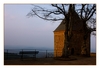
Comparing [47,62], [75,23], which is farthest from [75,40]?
[47,62]

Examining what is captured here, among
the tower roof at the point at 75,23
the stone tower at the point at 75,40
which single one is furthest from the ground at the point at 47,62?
the tower roof at the point at 75,23

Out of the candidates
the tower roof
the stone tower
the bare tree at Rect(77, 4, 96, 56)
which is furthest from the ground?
the tower roof

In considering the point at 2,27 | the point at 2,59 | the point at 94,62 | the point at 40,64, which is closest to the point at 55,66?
the point at 40,64

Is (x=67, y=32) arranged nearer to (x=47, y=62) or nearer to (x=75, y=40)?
(x=75, y=40)

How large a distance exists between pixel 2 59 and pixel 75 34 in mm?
2814

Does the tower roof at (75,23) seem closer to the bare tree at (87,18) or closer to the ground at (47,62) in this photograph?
the bare tree at (87,18)

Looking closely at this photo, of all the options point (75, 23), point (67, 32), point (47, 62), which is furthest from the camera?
point (67, 32)

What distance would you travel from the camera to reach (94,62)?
5684 mm

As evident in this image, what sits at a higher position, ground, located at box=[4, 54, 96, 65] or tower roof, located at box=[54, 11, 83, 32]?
tower roof, located at box=[54, 11, 83, 32]

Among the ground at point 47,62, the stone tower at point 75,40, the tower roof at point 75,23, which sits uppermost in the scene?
the tower roof at point 75,23

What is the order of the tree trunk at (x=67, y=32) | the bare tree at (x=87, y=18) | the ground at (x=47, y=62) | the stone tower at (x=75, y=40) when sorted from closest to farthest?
the ground at (x=47, y=62) → the bare tree at (x=87, y=18) → the tree trunk at (x=67, y=32) → the stone tower at (x=75, y=40)

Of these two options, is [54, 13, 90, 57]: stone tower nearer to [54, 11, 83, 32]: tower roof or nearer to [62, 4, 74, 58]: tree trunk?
[54, 11, 83, 32]: tower roof

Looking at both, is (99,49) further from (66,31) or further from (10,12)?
(10,12)

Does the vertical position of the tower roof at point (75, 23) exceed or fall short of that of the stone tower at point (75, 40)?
it exceeds it
